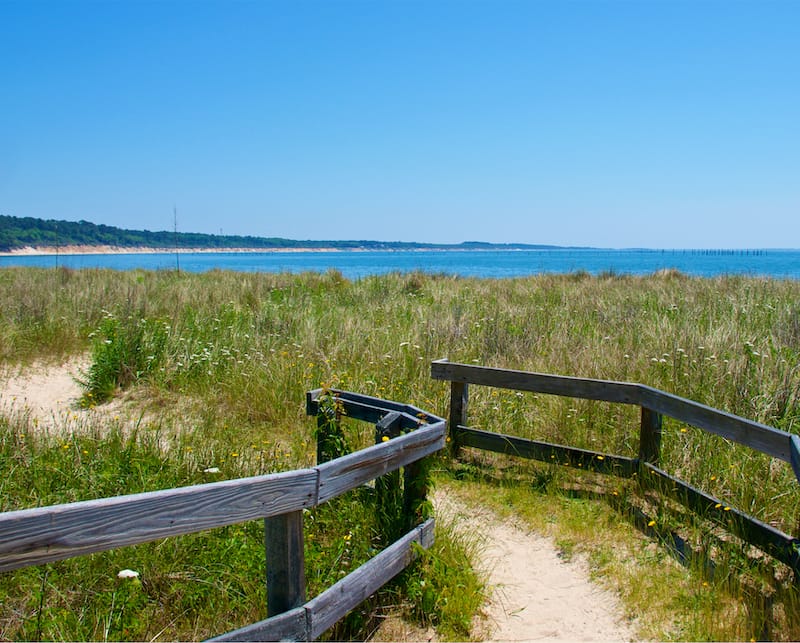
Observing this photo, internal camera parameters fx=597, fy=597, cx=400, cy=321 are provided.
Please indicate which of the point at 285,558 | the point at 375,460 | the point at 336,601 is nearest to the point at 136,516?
the point at 285,558

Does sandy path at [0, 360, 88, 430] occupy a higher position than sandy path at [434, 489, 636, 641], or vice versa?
sandy path at [0, 360, 88, 430]

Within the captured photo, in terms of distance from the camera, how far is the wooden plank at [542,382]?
5.77 meters

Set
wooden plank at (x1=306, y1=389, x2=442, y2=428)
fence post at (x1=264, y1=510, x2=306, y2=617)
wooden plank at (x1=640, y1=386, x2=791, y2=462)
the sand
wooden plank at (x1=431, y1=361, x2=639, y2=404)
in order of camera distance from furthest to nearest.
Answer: wooden plank at (x1=431, y1=361, x2=639, y2=404), wooden plank at (x1=306, y1=389, x2=442, y2=428), wooden plank at (x1=640, y1=386, x2=791, y2=462), the sand, fence post at (x1=264, y1=510, x2=306, y2=617)

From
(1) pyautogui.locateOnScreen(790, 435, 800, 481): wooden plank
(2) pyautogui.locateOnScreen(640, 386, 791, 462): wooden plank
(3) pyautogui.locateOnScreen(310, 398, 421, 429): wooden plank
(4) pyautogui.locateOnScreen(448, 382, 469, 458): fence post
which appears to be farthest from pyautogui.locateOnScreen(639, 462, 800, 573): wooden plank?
(3) pyautogui.locateOnScreen(310, 398, 421, 429): wooden plank

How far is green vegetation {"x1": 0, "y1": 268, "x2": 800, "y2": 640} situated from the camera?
371cm

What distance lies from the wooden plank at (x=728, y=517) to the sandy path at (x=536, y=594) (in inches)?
45.4

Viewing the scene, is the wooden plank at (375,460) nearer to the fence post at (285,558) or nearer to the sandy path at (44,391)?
the fence post at (285,558)

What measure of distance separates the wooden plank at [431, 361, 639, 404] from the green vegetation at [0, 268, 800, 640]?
838 millimetres

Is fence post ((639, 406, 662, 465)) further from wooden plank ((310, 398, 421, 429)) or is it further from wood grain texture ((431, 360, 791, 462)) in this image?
wooden plank ((310, 398, 421, 429))

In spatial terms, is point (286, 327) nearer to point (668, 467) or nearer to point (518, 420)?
point (518, 420)

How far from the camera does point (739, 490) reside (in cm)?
512

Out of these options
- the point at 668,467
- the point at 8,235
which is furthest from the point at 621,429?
the point at 8,235

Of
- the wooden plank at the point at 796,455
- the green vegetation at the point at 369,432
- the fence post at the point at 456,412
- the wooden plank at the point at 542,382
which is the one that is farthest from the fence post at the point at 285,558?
the fence post at the point at 456,412

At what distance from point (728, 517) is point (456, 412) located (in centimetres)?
296
